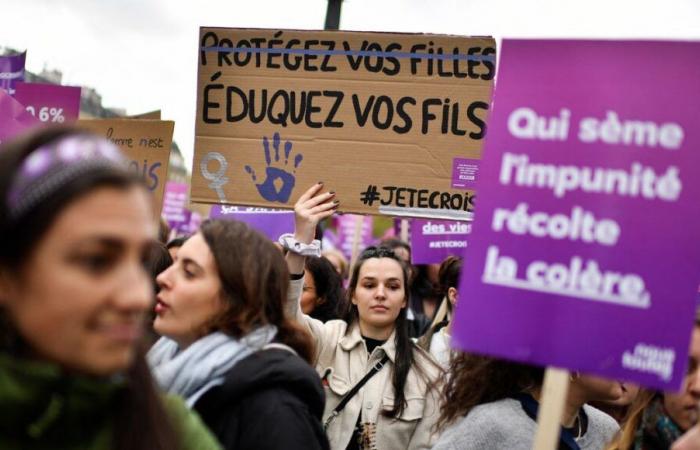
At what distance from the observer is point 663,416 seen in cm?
284

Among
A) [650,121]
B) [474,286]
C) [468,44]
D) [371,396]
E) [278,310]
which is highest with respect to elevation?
[468,44]

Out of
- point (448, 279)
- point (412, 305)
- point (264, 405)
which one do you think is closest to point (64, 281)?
point (264, 405)

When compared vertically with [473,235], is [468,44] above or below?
above

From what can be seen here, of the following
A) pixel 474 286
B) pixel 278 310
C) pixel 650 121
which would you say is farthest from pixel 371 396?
pixel 650 121

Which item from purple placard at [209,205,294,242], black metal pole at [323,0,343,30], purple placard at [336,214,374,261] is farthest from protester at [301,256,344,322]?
purple placard at [336,214,374,261]

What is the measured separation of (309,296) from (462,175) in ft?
6.01

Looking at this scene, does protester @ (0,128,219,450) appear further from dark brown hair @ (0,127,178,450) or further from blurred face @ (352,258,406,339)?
blurred face @ (352,258,406,339)

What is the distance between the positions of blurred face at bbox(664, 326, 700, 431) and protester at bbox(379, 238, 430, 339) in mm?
2645

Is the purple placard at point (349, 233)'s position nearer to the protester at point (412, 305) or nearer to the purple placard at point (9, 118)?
the protester at point (412, 305)

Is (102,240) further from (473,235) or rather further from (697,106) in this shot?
(697,106)

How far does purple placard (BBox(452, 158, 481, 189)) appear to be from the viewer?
4285mm

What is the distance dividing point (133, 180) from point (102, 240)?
0.48 feet

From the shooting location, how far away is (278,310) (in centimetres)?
289

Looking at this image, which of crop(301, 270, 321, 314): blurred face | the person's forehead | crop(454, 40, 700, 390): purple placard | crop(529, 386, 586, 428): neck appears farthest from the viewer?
crop(301, 270, 321, 314): blurred face
